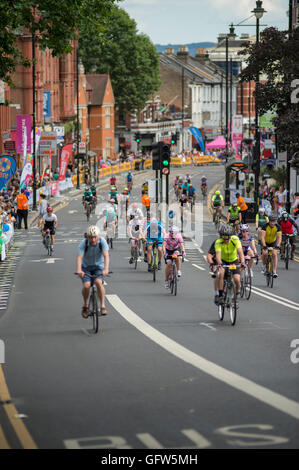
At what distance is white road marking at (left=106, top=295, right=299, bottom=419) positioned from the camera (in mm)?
10570

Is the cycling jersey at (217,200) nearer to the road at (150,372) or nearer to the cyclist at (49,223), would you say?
the cyclist at (49,223)

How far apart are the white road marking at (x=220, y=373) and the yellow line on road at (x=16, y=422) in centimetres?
260

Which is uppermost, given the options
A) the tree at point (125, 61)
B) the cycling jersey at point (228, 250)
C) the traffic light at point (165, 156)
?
the tree at point (125, 61)

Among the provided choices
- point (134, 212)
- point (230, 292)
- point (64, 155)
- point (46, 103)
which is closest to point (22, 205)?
point (134, 212)

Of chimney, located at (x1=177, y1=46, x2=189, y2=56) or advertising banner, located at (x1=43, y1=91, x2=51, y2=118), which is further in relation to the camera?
chimney, located at (x1=177, y1=46, x2=189, y2=56)

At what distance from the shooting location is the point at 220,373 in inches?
489

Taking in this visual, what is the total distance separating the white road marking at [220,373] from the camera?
1057 cm

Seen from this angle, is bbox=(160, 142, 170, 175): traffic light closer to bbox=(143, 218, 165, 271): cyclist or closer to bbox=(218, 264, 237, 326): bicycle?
bbox=(143, 218, 165, 271): cyclist

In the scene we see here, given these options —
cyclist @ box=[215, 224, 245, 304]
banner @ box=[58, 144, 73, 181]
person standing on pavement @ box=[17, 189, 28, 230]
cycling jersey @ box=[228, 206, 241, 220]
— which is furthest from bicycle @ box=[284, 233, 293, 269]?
banner @ box=[58, 144, 73, 181]

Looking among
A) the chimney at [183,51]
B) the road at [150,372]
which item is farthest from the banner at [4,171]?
the chimney at [183,51]

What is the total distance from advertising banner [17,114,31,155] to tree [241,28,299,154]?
16471mm

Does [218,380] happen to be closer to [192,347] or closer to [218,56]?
[192,347]
